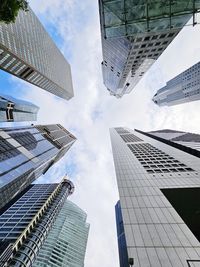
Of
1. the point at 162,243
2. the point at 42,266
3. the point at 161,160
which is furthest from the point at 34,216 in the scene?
the point at 162,243

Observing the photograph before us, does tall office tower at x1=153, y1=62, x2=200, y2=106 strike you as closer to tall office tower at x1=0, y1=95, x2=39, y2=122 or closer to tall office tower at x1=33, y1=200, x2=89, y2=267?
tall office tower at x1=33, y1=200, x2=89, y2=267

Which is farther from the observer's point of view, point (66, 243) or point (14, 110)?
point (14, 110)

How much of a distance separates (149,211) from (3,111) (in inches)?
4866

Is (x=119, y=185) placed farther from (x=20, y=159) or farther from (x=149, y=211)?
(x=20, y=159)

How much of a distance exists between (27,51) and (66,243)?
108862 millimetres

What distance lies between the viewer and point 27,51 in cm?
10081

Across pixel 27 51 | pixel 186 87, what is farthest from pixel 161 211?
pixel 186 87

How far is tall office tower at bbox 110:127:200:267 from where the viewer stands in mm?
13781

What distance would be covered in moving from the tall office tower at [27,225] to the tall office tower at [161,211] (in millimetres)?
53324

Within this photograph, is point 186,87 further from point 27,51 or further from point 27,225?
point 27,225

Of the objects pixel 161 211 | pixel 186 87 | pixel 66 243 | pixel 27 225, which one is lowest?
pixel 66 243

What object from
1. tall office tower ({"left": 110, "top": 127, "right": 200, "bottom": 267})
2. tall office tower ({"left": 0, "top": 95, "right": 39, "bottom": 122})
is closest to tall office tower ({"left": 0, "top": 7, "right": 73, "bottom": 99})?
tall office tower ({"left": 0, "top": 95, "right": 39, "bottom": 122})

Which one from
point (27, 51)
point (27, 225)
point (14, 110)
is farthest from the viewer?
point (14, 110)

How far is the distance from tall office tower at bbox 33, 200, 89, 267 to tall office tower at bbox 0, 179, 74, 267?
1121 cm
